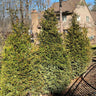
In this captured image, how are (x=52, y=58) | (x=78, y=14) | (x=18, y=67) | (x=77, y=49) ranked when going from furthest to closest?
(x=78, y=14)
(x=77, y=49)
(x=52, y=58)
(x=18, y=67)

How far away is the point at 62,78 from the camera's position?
479cm

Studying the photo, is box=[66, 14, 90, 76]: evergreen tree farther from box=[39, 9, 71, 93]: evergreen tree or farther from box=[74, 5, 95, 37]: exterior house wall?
box=[74, 5, 95, 37]: exterior house wall

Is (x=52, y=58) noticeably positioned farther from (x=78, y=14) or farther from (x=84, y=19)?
(x=84, y=19)

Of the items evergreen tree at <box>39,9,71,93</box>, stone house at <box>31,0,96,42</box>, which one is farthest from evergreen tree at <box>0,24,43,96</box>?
stone house at <box>31,0,96,42</box>

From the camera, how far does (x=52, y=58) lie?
15.9 ft

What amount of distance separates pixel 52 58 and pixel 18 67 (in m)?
1.82

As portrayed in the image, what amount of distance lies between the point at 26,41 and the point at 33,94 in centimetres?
208

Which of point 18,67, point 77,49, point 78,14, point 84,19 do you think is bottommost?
point 18,67

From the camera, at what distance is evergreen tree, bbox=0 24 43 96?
349cm

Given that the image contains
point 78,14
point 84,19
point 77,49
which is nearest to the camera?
point 77,49

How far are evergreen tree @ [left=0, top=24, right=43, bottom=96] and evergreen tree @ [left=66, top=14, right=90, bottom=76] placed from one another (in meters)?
3.24

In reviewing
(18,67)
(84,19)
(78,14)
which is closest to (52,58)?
(18,67)

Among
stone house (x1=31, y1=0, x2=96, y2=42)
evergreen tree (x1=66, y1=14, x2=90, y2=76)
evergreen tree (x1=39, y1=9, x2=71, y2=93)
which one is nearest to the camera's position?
evergreen tree (x1=39, y1=9, x2=71, y2=93)

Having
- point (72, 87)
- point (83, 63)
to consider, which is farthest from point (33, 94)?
point (83, 63)
